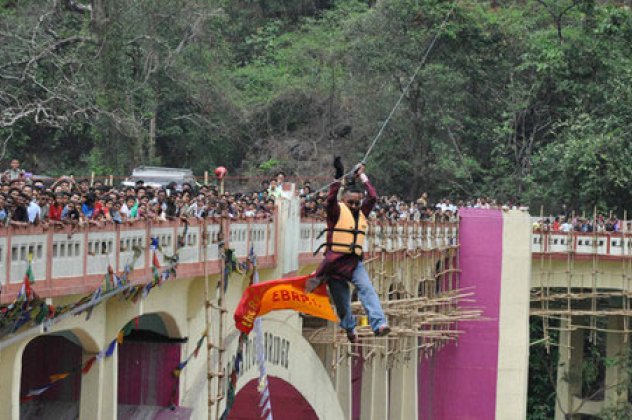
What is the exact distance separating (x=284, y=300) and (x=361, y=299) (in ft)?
5.76

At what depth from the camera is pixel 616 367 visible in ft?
157

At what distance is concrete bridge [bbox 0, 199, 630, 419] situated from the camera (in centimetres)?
1850

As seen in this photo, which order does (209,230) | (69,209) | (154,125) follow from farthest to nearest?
(154,125) < (209,230) < (69,209)

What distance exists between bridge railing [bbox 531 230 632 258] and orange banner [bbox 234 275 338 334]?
84.3 ft

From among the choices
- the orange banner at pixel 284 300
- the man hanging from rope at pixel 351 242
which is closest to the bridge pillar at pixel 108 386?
the orange banner at pixel 284 300

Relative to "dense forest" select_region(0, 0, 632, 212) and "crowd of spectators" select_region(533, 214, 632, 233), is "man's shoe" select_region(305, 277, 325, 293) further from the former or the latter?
"dense forest" select_region(0, 0, 632, 212)

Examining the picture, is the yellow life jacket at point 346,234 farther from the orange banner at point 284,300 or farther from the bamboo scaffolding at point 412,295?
the bamboo scaffolding at point 412,295

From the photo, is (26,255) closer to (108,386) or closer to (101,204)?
(108,386)

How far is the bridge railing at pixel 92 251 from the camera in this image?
16469 millimetres

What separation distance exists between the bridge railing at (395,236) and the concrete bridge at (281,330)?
0.17 feet

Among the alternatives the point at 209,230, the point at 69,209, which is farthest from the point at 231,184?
the point at 69,209

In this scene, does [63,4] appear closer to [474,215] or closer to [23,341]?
[474,215]

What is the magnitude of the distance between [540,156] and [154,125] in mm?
12803

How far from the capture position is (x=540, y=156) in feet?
169
